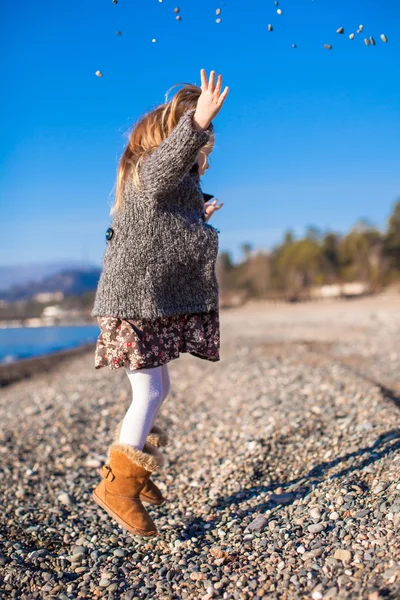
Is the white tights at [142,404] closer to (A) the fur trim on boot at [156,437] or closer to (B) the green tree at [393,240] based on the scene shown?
(A) the fur trim on boot at [156,437]

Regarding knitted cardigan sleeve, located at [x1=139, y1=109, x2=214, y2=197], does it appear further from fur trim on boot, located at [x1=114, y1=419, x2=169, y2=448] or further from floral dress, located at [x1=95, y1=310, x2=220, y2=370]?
fur trim on boot, located at [x1=114, y1=419, x2=169, y2=448]

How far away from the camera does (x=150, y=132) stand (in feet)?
10.6

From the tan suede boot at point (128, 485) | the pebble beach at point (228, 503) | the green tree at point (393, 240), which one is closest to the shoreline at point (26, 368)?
the pebble beach at point (228, 503)

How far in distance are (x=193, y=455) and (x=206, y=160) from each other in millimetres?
2931

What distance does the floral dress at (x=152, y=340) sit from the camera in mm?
3104

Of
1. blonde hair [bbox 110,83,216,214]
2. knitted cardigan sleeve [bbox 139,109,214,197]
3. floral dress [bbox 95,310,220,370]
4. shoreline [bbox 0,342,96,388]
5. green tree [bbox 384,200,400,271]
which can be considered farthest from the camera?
green tree [bbox 384,200,400,271]

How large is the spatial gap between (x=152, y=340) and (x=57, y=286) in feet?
256

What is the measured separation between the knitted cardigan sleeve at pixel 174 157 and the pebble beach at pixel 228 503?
2054 millimetres

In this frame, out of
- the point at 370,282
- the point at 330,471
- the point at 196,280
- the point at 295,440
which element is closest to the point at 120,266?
the point at 196,280

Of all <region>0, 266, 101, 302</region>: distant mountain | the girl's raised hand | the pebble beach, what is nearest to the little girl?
the girl's raised hand

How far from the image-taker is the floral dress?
3104mm

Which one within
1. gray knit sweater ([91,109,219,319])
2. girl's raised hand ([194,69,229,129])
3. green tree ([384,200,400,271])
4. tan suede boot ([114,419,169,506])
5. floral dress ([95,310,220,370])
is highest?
green tree ([384,200,400,271])

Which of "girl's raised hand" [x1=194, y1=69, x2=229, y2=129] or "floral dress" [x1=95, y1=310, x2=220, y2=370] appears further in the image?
"floral dress" [x1=95, y1=310, x2=220, y2=370]

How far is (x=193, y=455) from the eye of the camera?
5223 mm
